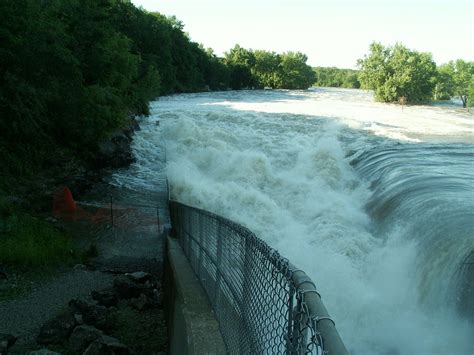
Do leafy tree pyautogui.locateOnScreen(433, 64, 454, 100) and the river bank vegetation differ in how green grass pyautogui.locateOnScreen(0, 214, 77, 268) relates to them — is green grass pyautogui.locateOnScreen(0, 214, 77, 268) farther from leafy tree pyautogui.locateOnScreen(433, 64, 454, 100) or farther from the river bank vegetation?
leafy tree pyautogui.locateOnScreen(433, 64, 454, 100)

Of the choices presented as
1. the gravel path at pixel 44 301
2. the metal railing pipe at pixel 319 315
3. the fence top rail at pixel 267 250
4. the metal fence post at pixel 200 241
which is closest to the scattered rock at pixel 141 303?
the gravel path at pixel 44 301

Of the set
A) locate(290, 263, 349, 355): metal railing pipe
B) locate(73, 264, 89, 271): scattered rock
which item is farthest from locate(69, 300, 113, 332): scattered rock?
locate(290, 263, 349, 355): metal railing pipe

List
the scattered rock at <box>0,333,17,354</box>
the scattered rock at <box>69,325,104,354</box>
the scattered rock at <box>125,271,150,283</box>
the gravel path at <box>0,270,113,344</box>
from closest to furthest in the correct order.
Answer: the scattered rock at <box>0,333,17,354</box>
the scattered rock at <box>69,325,104,354</box>
the gravel path at <box>0,270,113,344</box>
the scattered rock at <box>125,271,150,283</box>

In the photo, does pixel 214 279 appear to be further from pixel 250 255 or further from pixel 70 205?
pixel 70 205

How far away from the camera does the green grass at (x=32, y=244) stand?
888 cm

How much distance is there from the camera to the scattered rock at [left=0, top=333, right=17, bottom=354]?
5.52 meters

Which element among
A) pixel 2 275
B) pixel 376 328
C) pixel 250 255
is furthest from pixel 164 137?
pixel 250 255

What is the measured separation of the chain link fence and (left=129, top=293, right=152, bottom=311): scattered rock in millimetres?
2296

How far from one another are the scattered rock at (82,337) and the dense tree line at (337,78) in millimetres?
154830

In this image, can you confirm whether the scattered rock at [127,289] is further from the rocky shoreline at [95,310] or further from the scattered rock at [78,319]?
the scattered rock at [78,319]

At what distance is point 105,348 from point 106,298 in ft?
6.94

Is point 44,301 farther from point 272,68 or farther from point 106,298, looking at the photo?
point 272,68

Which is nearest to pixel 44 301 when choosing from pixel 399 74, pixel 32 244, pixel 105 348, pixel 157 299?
pixel 157 299

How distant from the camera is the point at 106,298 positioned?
7.34 metres
